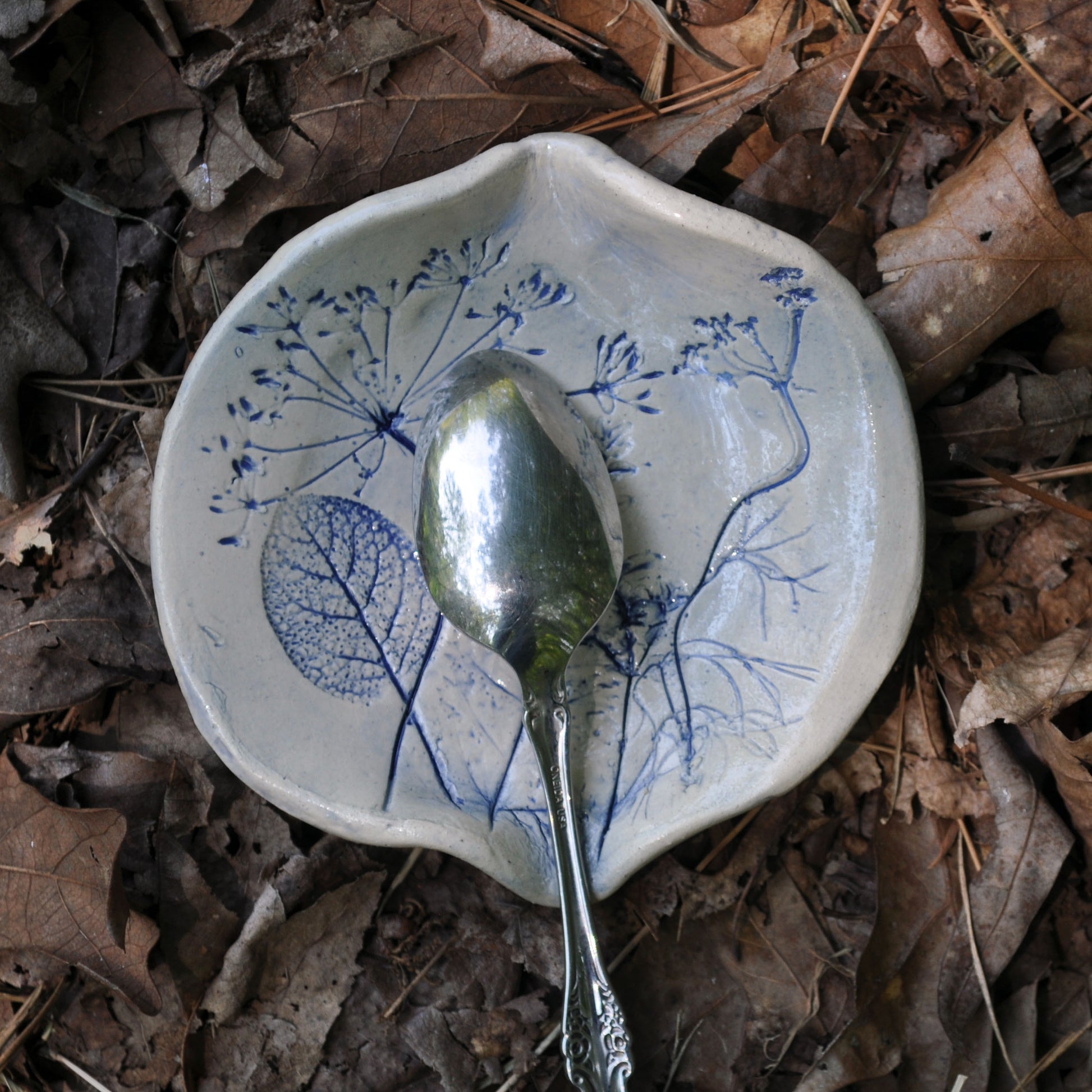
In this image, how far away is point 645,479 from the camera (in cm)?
126

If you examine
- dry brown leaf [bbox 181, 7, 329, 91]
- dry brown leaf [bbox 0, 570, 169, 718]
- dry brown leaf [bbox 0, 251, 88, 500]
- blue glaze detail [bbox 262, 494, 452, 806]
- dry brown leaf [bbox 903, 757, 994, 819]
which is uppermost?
dry brown leaf [bbox 181, 7, 329, 91]

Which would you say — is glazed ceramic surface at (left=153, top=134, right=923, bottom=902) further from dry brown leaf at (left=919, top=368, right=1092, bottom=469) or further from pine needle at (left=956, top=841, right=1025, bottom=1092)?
pine needle at (left=956, top=841, right=1025, bottom=1092)

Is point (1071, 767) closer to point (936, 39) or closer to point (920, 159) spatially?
point (920, 159)

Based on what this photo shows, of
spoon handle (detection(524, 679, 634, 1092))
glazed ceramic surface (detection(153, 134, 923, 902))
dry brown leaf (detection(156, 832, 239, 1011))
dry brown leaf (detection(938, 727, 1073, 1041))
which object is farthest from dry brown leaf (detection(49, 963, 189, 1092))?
dry brown leaf (detection(938, 727, 1073, 1041))

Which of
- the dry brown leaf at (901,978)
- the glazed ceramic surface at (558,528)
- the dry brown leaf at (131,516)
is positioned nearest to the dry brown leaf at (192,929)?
the glazed ceramic surface at (558,528)

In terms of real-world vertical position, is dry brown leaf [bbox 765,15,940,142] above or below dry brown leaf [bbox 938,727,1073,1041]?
above

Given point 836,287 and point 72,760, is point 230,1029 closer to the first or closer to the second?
point 72,760

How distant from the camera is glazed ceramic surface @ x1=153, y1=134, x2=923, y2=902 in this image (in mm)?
1128

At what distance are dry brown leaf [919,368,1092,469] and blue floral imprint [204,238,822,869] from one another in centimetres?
22

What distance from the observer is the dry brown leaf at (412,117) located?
118 cm

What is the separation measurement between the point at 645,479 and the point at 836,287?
334 millimetres

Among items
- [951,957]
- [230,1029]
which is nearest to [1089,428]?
[951,957]

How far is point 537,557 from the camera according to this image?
3.74 feet

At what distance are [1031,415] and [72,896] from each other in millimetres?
1361
